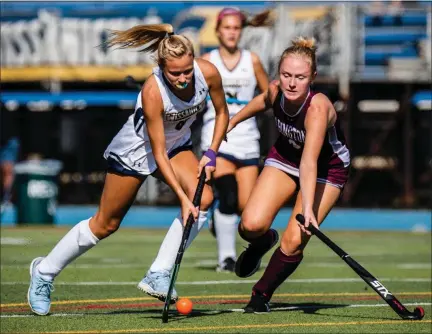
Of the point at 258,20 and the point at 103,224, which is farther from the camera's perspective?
the point at 258,20

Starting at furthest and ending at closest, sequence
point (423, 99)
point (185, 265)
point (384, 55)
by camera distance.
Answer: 1. point (423, 99)
2. point (384, 55)
3. point (185, 265)

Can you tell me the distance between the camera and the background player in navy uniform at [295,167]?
7.64m

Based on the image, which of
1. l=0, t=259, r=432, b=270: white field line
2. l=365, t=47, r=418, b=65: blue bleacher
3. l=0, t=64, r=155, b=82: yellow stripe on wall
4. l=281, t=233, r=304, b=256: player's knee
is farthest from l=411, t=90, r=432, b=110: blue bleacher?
Answer: l=281, t=233, r=304, b=256: player's knee

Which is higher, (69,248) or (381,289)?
(69,248)

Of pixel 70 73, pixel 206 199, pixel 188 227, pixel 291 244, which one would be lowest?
pixel 70 73

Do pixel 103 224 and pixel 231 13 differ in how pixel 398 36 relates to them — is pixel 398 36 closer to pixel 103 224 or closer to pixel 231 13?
Result: pixel 231 13

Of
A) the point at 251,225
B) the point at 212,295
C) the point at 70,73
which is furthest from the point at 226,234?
the point at 70,73

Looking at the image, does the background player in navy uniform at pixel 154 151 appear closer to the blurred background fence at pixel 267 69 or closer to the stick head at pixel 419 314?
the stick head at pixel 419 314

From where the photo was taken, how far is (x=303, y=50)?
7.77m

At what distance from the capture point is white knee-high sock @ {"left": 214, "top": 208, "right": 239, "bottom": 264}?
37.0ft

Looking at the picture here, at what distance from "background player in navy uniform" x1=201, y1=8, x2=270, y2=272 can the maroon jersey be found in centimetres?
289

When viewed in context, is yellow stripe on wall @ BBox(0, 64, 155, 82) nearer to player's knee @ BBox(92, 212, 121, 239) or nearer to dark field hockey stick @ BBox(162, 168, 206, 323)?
player's knee @ BBox(92, 212, 121, 239)

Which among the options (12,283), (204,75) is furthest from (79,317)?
(12,283)

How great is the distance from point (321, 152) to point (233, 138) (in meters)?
3.24
